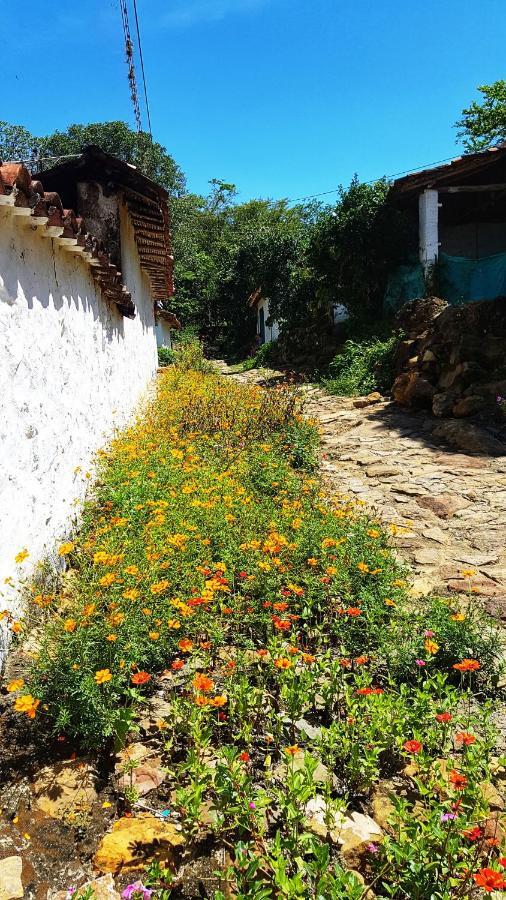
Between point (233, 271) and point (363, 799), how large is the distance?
Result: 2723 centimetres

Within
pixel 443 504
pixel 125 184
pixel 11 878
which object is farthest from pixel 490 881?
pixel 125 184

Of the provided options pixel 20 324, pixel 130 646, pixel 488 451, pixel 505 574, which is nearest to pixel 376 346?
pixel 488 451

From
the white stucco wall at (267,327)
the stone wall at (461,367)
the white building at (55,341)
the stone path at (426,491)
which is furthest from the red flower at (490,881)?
the white stucco wall at (267,327)

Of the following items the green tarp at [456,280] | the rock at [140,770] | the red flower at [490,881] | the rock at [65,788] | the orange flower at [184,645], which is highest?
the green tarp at [456,280]

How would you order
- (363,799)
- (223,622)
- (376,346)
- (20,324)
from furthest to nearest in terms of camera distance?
(376,346) → (20,324) → (223,622) → (363,799)

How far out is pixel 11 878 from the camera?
1800mm

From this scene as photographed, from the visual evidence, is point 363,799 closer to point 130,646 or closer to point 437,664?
point 437,664

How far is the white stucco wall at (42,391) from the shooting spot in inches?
123

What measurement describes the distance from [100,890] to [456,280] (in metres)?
13.4

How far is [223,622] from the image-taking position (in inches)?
125

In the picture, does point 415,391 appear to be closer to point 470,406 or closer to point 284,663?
point 470,406

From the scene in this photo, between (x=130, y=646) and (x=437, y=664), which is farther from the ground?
(x=130, y=646)

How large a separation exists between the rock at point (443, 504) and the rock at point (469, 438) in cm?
173

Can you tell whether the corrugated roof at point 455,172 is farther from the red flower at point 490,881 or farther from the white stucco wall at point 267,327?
the red flower at point 490,881
